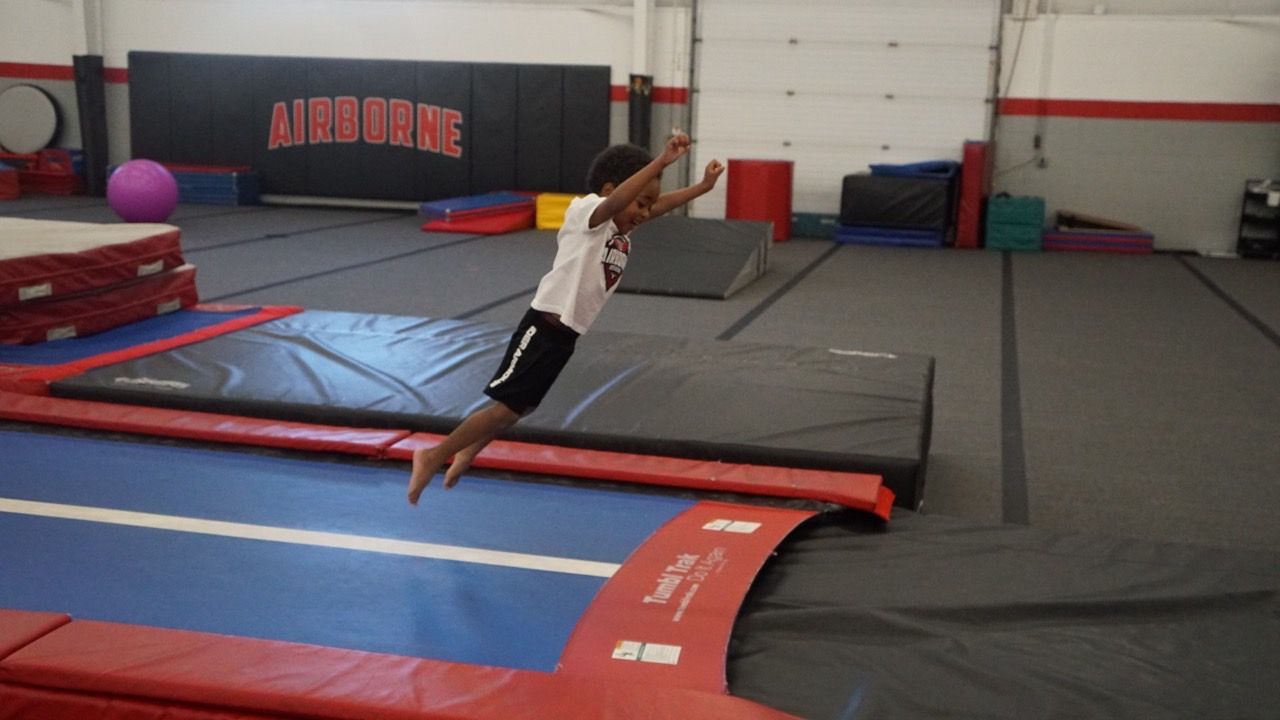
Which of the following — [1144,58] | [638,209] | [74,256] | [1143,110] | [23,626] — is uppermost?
[1144,58]

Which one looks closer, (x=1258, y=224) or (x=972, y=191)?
(x=1258, y=224)

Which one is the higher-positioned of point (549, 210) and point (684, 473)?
point (549, 210)

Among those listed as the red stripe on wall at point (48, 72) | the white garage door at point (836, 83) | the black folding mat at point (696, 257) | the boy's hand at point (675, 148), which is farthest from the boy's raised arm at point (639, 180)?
Answer: the red stripe on wall at point (48, 72)

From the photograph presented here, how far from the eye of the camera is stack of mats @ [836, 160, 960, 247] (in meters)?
11.7

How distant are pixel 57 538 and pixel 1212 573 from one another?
3097 mm

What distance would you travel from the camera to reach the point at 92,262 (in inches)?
217

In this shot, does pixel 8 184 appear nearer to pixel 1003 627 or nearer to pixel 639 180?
pixel 639 180

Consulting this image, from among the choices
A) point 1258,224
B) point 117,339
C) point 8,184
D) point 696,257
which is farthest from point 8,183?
point 1258,224

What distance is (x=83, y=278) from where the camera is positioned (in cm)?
545

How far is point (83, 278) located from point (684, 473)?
11.2 ft

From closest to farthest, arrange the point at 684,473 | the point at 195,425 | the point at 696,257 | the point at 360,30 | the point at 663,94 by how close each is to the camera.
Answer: the point at 684,473 → the point at 195,425 → the point at 696,257 → the point at 663,94 → the point at 360,30

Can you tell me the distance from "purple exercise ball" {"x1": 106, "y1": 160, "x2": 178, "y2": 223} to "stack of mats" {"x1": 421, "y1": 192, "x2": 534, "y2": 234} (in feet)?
8.58

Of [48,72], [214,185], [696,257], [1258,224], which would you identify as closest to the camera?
[696,257]

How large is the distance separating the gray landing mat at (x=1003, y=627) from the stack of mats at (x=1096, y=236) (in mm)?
9234
